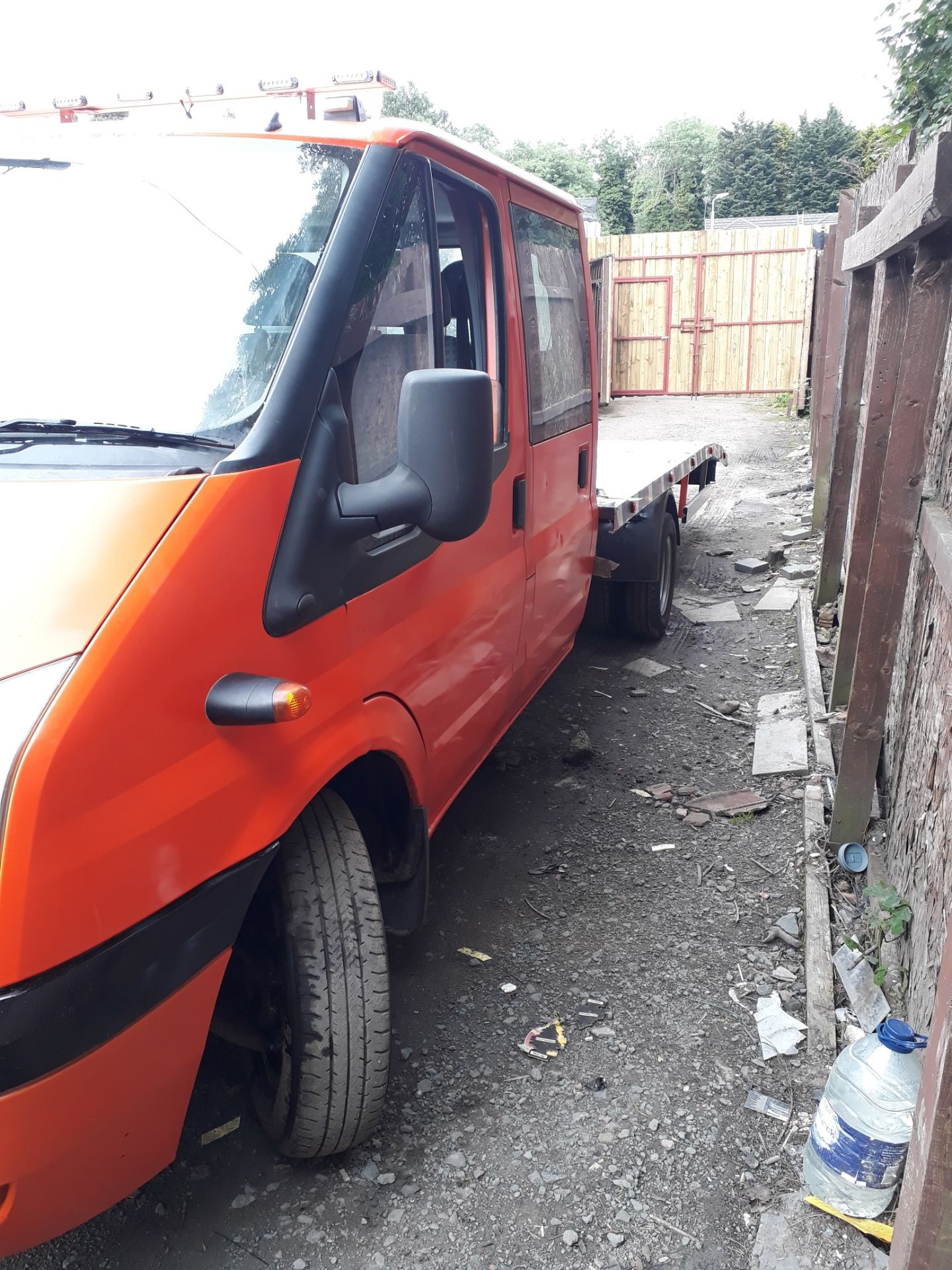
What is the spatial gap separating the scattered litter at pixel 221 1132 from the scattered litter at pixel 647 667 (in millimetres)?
3652

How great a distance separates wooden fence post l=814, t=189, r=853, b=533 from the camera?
7.33m

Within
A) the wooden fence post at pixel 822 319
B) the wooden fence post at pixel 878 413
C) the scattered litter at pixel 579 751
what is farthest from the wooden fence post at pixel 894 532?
the wooden fence post at pixel 822 319

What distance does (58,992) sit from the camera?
1525 mm

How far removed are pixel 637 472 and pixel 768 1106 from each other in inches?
162

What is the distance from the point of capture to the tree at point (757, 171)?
53562mm

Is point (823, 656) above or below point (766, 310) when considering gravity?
below

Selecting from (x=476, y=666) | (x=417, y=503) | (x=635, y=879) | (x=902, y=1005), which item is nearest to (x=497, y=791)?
(x=635, y=879)

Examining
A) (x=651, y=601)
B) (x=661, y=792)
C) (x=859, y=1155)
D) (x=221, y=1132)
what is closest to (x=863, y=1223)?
(x=859, y=1155)

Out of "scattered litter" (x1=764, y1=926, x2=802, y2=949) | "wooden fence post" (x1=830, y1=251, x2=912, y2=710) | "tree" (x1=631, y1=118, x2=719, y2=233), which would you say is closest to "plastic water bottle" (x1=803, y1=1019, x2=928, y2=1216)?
"scattered litter" (x1=764, y1=926, x2=802, y2=949)

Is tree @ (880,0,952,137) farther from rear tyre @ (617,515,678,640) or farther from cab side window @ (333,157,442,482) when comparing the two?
cab side window @ (333,157,442,482)

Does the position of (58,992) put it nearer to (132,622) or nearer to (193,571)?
(132,622)

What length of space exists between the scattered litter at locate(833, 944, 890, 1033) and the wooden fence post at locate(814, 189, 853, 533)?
4776 mm

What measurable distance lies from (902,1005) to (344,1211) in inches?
62.9

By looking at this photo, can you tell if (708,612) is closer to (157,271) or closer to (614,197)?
(157,271)
